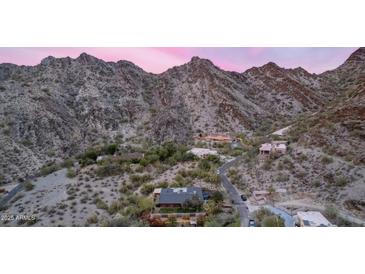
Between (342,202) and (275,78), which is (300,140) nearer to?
(342,202)

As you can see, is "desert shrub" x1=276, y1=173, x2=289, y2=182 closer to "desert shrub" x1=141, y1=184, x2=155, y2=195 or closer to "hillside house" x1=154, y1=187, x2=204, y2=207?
"hillside house" x1=154, y1=187, x2=204, y2=207

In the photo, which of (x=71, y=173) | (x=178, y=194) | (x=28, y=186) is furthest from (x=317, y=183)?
(x=28, y=186)

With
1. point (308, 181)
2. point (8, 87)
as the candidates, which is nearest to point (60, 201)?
point (308, 181)

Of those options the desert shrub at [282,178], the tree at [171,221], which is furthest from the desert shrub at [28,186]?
the desert shrub at [282,178]

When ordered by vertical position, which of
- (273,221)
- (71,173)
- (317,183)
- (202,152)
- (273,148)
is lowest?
(273,221)

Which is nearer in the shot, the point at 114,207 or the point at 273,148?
the point at 114,207

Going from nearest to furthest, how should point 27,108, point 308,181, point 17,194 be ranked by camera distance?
point 308,181, point 17,194, point 27,108

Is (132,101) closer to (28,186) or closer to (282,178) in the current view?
(28,186)
